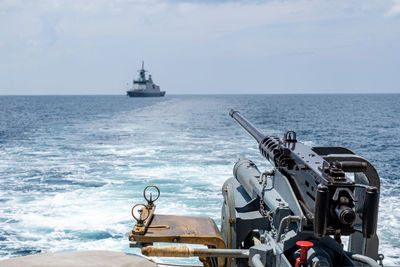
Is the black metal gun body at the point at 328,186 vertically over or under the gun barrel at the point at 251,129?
under

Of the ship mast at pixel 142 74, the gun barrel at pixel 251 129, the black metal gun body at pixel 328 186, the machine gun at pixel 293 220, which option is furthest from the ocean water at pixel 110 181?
the ship mast at pixel 142 74

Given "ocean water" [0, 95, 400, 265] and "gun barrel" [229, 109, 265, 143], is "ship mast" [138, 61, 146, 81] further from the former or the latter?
"gun barrel" [229, 109, 265, 143]

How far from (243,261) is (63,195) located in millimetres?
10795

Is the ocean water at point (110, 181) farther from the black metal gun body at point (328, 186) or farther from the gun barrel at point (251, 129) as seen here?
the black metal gun body at point (328, 186)

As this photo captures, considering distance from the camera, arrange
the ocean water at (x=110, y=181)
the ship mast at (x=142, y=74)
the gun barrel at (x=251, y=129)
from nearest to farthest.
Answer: the gun barrel at (x=251, y=129), the ocean water at (x=110, y=181), the ship mast at (x=142, y=74)

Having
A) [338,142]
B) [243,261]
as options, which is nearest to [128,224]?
[243,261]

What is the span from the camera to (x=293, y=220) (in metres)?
3.83

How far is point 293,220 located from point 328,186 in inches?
27.7

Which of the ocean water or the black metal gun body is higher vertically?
the black metal gun body

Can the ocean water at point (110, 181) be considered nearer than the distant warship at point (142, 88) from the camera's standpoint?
Yes

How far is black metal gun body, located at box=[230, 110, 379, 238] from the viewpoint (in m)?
3.11

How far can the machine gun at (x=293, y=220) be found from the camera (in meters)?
3.16

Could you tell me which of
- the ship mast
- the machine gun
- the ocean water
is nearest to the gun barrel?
the machine gun

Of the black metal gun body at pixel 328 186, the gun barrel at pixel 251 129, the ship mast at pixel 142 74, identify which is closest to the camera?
the black metal gun body at pixel 328 186
